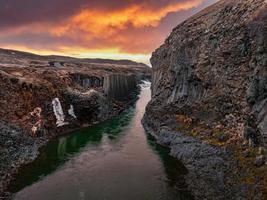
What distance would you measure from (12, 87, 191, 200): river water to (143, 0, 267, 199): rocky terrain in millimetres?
2760

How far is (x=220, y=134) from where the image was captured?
49.3 meters

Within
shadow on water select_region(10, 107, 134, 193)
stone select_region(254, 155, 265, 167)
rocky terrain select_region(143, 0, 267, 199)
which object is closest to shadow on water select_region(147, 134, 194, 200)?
rocky terrain select_region(143, 0, 267, 199)

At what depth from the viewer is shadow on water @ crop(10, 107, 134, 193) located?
145ft

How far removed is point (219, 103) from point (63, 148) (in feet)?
84.6

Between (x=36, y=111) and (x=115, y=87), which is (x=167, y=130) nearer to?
(x=36, y=111)

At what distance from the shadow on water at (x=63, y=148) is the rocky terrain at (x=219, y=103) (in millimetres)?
8138

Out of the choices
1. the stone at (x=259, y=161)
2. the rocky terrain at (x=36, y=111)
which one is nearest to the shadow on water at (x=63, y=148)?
the rocky terrain at (x=36, y=111)

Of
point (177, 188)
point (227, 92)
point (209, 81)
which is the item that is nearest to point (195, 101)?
point (209, 81)

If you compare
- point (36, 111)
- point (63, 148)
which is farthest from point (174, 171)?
point (36, 111)

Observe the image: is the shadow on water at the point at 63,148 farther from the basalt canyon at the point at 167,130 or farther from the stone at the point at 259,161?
the stone at the point at 259,161

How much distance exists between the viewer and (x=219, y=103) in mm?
53625

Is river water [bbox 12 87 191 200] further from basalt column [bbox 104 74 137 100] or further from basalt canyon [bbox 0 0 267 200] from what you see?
basalt column [bbox 104 74 137 100]

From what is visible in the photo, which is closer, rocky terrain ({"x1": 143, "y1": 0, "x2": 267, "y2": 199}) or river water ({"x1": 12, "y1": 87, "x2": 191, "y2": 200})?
river water ({"x1": 12, "y1": 87, "x2": 191, "y2": 200})

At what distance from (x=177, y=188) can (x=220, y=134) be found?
1281cm
